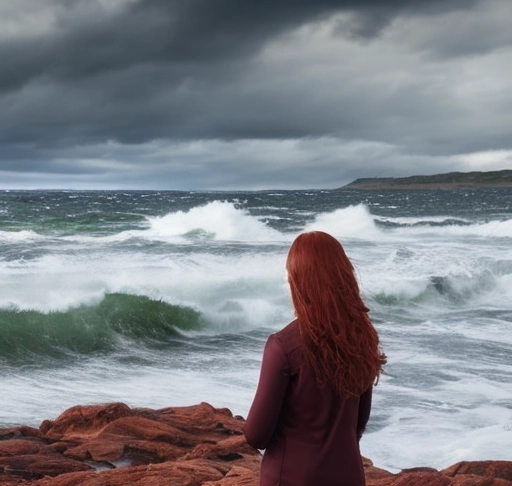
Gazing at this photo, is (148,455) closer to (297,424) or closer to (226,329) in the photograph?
(297,424)

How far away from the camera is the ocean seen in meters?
9.38

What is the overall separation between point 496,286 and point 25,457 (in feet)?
61.7

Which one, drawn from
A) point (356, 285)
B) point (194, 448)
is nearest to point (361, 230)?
point (194, 448)

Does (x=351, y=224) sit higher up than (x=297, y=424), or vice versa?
(x=297, y=424)

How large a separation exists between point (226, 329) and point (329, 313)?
46.8 feet

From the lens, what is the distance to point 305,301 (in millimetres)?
2430

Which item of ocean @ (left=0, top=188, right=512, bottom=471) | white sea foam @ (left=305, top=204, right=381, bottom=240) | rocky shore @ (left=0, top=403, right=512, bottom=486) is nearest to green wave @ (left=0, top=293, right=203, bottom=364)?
ocean @ (left=0, top=188, right=512, bottom=471)

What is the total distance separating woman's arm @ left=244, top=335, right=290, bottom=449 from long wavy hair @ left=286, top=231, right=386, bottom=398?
84 mm

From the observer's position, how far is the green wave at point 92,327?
1409 cm

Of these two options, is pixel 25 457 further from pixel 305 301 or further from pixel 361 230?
pixel 361 230

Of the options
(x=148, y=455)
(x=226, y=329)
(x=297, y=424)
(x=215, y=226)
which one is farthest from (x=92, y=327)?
(x=215, y=226)

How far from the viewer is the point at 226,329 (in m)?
16.6

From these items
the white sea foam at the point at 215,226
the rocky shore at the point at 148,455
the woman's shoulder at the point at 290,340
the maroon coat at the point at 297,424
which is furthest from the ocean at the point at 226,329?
the white sea foam at the point at 215,226

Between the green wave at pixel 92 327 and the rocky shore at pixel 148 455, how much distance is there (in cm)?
658
